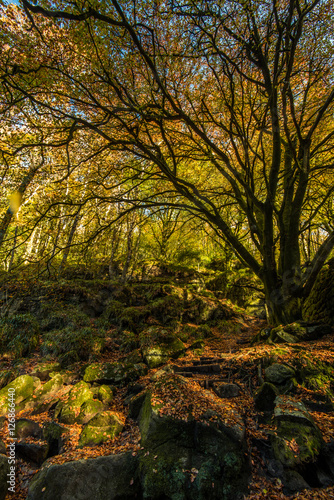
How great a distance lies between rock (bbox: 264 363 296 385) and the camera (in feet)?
13.3

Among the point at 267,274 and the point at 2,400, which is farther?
the point at 267,274

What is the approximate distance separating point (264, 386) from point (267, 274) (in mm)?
3521

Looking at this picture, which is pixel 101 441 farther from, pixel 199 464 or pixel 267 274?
pixel 267 274

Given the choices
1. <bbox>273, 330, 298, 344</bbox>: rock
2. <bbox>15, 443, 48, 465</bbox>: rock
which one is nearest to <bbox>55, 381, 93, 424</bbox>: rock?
<bbox>15, 443, 48, 465</bbox>: rock

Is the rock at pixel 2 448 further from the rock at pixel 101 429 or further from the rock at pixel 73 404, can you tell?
the rock at pixel 101 429

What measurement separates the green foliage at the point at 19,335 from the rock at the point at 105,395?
370 centimetres

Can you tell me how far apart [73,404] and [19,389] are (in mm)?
1511

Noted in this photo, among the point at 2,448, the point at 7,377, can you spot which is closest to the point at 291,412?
the point at 2,448

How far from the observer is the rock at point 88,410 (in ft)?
14.1

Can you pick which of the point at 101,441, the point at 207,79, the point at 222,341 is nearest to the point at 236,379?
the point at 101,441

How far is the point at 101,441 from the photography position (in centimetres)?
371

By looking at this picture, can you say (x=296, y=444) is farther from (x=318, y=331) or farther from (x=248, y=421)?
(x=318, y=331)

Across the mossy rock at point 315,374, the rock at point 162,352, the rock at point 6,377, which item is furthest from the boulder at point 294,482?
the rock at point 6,377

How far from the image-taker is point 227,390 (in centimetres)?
436
